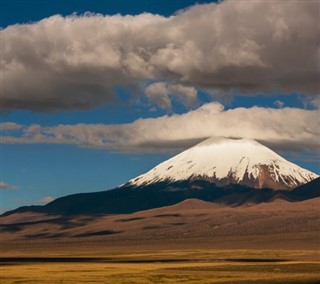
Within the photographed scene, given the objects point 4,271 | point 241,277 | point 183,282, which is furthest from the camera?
point 4,271

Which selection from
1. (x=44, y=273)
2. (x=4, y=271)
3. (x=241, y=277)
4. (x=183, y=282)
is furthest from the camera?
(x=4, y=271)

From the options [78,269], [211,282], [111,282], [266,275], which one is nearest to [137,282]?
[111,282]

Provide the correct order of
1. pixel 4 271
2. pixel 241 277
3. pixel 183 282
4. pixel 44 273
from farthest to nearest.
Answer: pixel 4 271 < pixel 44 273 < pixel 241 277 < pixel 183 282

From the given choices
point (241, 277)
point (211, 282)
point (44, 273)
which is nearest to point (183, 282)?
point (211, 282)

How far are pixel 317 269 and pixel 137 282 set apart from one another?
133ft

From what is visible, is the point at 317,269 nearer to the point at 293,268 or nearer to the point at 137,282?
the point at 293,268

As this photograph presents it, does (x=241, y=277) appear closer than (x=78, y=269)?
Yes

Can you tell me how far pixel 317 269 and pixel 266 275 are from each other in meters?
17.6

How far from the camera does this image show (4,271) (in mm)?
145125

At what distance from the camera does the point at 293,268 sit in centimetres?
14288

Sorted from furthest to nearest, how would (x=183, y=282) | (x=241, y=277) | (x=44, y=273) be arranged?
(x=44, y=273) < (x=241, y=277) < (x=183, y=282)

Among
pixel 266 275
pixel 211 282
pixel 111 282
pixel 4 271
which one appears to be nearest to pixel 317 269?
pixel 266 275

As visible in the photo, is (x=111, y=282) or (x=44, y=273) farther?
(x=44, y=273)

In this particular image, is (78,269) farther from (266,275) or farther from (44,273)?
(266,275)
